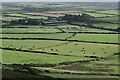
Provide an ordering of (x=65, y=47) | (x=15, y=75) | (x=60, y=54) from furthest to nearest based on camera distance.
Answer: (x=65, y=47), (x=60, y=54), (x=15, y=75)

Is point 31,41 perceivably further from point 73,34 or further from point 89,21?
point 89,21

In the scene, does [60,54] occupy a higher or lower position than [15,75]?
higher

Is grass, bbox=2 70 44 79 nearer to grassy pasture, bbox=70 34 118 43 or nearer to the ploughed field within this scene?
the ploughed field

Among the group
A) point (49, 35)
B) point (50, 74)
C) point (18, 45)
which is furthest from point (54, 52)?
point (49, 35)

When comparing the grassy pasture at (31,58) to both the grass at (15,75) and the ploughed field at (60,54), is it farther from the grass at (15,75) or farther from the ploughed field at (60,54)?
the grass at (15,75)

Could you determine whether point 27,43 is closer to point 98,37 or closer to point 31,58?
point 31,58

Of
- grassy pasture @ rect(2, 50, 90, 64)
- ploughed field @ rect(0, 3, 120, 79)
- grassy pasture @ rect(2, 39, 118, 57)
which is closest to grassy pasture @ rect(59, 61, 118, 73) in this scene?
ploughed field @ rect(0, 3, 120, 79)

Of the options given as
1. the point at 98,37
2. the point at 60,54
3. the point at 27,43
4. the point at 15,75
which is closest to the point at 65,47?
the point at 60,54

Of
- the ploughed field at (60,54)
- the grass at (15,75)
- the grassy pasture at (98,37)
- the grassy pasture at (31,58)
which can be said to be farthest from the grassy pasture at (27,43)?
the grass at (15,75)
